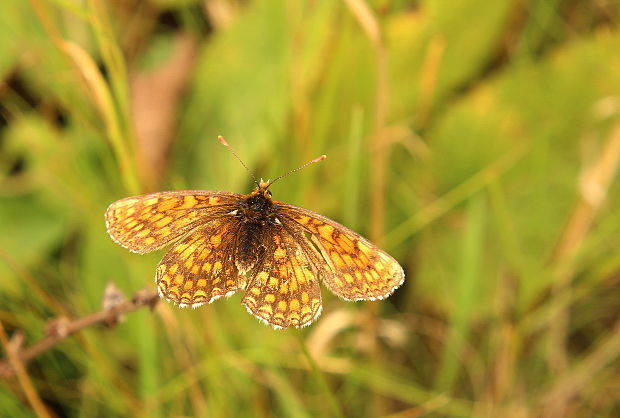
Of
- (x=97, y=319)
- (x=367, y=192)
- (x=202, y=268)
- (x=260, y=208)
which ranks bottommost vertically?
(x=97, y=319)

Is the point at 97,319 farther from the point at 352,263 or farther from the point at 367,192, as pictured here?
the point at 367,192

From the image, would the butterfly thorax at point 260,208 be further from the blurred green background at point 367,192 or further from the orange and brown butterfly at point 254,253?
the blurred green background at point 367,192

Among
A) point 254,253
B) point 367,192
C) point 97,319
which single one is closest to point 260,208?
point 254,253

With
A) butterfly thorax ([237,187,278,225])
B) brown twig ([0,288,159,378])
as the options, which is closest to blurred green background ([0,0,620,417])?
butterfly thorax ([237,187,278,225])

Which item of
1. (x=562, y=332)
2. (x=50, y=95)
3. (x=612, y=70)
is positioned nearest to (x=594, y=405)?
(x=562, y=332)

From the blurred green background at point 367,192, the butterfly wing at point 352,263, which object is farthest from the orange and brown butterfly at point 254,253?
the blurred green background at point 367,192

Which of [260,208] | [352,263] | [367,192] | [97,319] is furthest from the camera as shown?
[367,192]
